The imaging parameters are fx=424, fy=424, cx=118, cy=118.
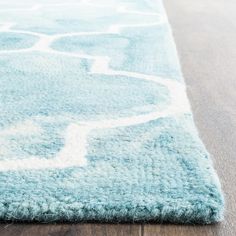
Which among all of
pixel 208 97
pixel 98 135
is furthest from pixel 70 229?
pixel 208 97

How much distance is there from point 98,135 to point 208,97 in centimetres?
31

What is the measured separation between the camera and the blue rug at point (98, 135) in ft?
1.42

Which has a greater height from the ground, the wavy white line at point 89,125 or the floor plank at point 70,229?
the floor plank at point 70,229

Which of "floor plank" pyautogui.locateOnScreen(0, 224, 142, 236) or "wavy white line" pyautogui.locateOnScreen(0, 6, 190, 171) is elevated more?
"floor plank" pyautogui.locateOnScreen(0, 224, 142, 236)

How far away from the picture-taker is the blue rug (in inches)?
17.0

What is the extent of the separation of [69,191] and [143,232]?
91mm

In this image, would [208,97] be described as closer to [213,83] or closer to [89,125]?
[213,83]

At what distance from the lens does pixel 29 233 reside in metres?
0.42

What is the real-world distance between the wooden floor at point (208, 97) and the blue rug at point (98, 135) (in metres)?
0.01

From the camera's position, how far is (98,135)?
23.1 inches

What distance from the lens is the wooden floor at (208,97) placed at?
1.38 ft

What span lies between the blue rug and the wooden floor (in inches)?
0.5

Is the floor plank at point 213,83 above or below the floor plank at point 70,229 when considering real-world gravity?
Answer: below

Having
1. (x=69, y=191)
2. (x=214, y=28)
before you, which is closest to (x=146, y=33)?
(x=214, y=28)
